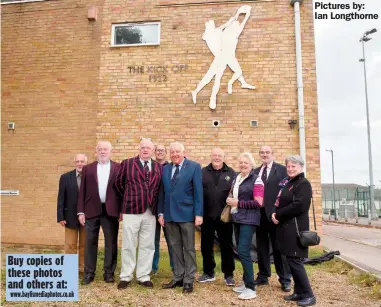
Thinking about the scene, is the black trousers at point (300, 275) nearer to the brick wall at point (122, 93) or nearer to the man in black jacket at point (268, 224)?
the man in black jacket at point (268, 224)

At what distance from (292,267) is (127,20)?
20.5ft

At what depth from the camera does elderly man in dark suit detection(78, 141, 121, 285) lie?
16.0 feet

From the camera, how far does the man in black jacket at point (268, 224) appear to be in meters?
4.65

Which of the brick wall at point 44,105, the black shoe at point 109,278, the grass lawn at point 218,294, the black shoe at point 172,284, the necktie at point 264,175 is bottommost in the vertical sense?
the grass lawn at point 218,294

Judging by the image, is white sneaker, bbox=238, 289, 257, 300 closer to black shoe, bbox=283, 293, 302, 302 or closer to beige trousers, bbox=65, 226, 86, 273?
black shoe, bbox=283, 293, 302, 302

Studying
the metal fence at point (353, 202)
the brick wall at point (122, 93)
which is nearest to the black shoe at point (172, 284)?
the brick wall at point (122, 93)

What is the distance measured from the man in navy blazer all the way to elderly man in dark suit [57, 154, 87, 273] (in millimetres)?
1382

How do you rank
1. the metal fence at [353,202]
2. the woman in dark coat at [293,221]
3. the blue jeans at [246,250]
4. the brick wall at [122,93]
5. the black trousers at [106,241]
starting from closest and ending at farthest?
the woman in dark coat at [293,221], the blue jeans at [246,250], the black trousers at [106,241], the brick wall at [122,93], the metal fence at [353,202]

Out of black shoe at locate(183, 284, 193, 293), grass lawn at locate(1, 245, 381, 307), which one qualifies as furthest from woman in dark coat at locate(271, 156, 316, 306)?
black shoe at locate(183, 284, 193, 293)

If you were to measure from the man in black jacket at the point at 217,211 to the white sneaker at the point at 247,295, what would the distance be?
0.46 m

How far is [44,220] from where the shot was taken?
8094 millimetres

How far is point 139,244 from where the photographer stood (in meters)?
4.75

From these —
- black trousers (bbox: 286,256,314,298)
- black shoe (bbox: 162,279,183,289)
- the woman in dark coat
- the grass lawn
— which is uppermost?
the woman in dark coat

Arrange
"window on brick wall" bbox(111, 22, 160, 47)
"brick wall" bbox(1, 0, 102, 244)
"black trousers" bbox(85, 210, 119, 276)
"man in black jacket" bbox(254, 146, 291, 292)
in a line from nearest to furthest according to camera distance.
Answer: "man in black jacket" bbox(254, 146, 291, 292)
"black trousers" bbox(85, 210, 119, 276)
"window on brick wall" bbox(111, 22, 160, 47)
"brick wall" bbox(1, 0, 102, 244)
